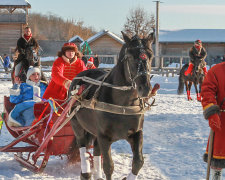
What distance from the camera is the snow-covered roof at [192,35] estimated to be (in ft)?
152

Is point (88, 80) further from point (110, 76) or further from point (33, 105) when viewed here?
point (33, 105)

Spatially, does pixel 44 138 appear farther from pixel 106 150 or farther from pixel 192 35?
pixel 192 35

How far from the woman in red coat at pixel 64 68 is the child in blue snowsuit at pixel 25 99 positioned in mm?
221

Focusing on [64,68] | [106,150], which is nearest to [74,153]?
[64,68]

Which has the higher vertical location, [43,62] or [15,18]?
[15,18]

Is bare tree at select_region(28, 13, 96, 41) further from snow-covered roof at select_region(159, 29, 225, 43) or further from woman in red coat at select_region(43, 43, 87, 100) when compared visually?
woman in red coat at select_region(43, 43, 87, 100)

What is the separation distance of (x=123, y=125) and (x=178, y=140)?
388cm

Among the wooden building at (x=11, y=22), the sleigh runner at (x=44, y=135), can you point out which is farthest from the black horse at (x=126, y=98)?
the wooden building at (x=11, y=22)

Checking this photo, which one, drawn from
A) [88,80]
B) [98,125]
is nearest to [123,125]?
[98,125]

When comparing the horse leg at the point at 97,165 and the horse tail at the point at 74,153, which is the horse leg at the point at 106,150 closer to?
the horse leg at the point at 97,165

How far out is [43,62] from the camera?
4262cm

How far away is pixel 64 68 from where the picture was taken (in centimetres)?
606

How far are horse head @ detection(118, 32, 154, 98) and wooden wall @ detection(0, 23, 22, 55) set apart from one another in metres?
39.1

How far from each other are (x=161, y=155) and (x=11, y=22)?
36605 millimetres
